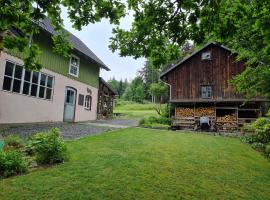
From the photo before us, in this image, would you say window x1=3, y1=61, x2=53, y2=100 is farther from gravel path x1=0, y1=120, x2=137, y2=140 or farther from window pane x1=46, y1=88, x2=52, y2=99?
gravel path x1=0, y1=120, x2=137, y2=140

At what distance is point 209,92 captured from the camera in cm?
2452

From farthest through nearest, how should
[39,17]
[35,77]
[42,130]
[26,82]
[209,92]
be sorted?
[209,92] → [35,77] → [26,82] → [42,130] → [39,17]

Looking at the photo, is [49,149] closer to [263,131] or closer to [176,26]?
[176,26]

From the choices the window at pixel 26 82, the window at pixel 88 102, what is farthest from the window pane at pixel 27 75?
the window at pixel 88 102

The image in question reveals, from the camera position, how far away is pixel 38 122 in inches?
646

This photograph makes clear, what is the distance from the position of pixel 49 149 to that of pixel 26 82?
33.0 ft

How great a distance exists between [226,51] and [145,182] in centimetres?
2171

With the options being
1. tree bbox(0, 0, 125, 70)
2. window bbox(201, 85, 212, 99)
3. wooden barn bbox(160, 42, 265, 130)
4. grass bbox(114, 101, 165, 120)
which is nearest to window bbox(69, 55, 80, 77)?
wooden barn bbox(160, 42, 265, 130)

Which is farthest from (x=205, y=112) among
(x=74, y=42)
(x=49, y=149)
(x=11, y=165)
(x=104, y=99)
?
(x=11, y=165)

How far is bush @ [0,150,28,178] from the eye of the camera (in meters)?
5.57

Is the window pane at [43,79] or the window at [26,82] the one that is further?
the window pane at [43,79]

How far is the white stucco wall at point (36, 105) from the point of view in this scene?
13688 millimetres

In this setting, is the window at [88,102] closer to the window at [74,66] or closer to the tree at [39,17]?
the window at [74,66]

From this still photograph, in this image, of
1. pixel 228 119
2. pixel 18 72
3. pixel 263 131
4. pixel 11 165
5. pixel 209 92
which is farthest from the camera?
pixel 209 92
